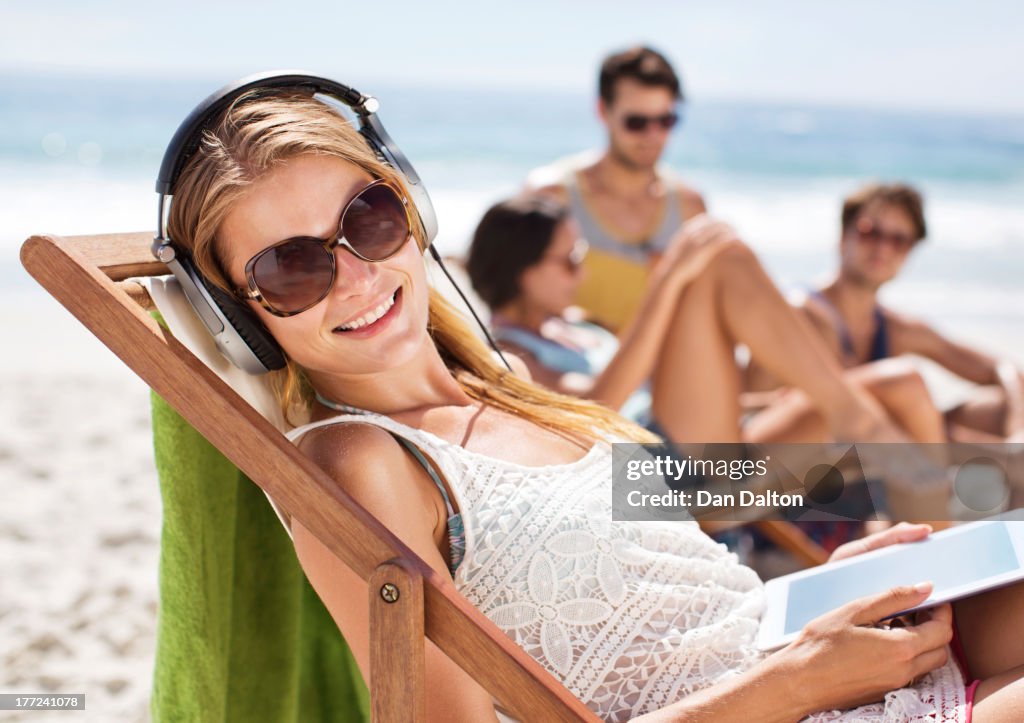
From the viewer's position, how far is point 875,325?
13.9ft

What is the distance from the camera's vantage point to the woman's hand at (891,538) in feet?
5.68

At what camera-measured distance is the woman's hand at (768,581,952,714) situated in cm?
142

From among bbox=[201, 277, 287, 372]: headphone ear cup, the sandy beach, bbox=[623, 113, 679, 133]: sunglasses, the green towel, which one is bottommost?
the sandy beach

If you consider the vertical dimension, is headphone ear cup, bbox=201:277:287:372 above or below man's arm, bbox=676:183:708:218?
below

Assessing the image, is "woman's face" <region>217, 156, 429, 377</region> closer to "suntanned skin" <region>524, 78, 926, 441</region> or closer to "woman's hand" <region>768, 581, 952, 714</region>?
"woman's hand" <region>768, 581, 952, 714</region>

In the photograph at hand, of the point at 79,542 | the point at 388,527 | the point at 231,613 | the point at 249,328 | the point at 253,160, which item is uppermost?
the point at 253,160

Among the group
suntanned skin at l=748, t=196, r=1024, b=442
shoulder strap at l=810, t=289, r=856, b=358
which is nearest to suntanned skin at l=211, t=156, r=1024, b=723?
suntanned skin at l=748, t=196, r=1024, b=442

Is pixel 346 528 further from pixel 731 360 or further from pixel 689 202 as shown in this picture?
A: pixel 689 202

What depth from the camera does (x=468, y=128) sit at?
2012 centimetres

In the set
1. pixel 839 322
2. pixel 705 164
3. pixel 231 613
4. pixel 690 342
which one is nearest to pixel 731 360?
pixel 690 342

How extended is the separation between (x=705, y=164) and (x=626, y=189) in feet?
47.2

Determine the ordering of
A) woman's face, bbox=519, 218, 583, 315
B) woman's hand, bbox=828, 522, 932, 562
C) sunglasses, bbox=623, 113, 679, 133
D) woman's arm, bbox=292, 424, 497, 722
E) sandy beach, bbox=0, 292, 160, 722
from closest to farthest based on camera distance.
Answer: woman's arm, bbox=292, 424, 497, 722, woman's hand, bbox=828, 522, 932, 562, sandy beach, bbox=0, 292, 160, 722, woman's face, bbox=519, 218, 583, 315, sunglasses, bbox=623, 113, 679, 133

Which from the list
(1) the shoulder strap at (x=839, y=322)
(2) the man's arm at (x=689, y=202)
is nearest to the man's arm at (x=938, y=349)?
(1) the shoulder strap at (x=839, y=322)

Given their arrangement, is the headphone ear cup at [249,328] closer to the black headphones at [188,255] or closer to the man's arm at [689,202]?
the black headphones at [188,255]
